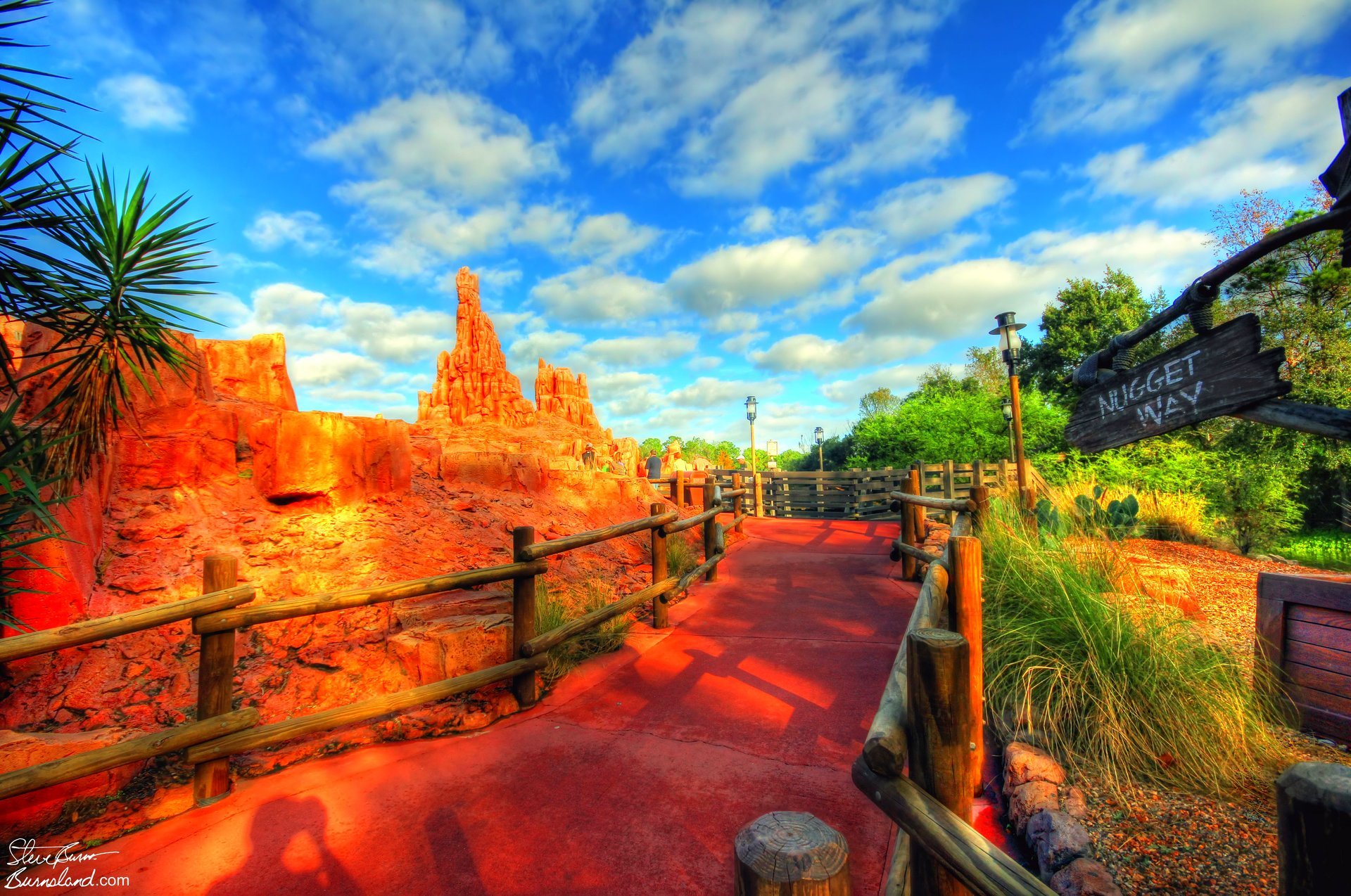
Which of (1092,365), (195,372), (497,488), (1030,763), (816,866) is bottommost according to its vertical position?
(1030,763)

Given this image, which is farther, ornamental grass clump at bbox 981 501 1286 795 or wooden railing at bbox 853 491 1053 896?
ornamental grass clump at bbox 981 501 1286 795

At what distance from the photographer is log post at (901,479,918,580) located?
674 centimetres

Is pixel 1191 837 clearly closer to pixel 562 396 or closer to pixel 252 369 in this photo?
pixel 252 369

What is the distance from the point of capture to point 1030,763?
8.04ft

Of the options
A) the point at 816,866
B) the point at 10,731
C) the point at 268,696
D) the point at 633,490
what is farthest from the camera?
the point at 633,490

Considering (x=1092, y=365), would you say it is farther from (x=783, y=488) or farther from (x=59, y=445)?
(x=783, y=488)

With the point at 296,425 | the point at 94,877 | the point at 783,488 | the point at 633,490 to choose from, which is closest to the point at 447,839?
the point at 94,877

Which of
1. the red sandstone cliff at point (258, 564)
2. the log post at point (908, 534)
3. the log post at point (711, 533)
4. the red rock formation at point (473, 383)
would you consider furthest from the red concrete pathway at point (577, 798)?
the red rock formation at point (473, 383)

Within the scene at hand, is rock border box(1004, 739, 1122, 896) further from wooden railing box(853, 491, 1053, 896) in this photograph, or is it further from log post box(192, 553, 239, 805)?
log post box(192, 553, 239, 805)

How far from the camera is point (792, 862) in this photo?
108 centimetres

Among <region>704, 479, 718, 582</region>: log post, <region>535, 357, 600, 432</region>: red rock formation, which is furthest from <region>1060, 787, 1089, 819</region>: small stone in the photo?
<region>535, 357, 600, 432</region>: red rock formation

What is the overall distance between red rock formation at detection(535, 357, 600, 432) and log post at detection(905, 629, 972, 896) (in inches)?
2479

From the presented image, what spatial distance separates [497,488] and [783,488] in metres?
12.1

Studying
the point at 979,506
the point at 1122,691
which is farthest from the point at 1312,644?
the point at 979,506
